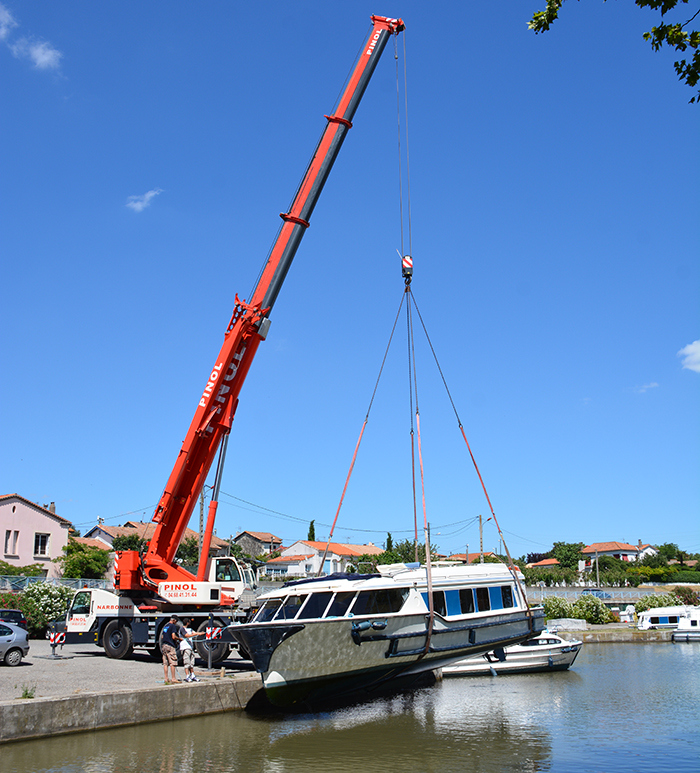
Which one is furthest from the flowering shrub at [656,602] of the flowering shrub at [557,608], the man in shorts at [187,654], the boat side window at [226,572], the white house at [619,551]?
the white house at [619,551]

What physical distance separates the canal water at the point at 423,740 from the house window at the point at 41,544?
38969mm

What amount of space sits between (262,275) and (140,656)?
13.3m

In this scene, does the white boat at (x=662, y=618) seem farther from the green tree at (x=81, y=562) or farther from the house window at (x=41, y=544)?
the house window at (x=41, y=544)

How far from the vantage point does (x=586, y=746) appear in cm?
Result: 1450

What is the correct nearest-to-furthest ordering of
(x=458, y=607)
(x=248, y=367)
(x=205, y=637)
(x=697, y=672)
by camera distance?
1. (x=458, y=607)
2. (x=205, y=637)
3. (x=248, y=367)
4. (x=697, y=672)

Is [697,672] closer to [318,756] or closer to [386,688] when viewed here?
[386,688]

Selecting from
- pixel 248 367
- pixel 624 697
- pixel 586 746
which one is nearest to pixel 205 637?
pixel 248 367

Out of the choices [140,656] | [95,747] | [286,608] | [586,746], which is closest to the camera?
[95,747]

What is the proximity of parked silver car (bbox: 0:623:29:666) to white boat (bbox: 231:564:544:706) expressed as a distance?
728cm

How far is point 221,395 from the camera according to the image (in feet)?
69.6

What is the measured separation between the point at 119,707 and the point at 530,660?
17.3m

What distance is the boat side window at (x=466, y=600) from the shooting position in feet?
58.7

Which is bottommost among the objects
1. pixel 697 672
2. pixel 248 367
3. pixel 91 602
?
pixel 697 672

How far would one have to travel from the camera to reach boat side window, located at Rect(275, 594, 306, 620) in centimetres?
1648
